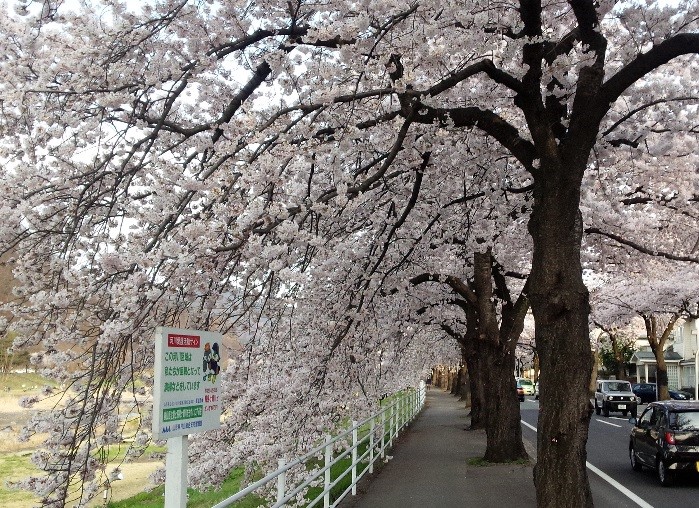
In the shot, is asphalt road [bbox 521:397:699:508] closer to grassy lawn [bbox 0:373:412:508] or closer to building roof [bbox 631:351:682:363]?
grassy lawn [bbox 0:373:412:508]

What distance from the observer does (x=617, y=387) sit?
3612 centimetres

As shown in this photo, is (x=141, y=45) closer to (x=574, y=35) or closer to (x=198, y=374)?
(x=198, y=374)

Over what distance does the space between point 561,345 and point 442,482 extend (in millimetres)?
7248

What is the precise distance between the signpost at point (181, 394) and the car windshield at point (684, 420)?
1089cm

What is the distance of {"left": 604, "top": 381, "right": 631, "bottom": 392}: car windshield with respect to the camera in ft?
118

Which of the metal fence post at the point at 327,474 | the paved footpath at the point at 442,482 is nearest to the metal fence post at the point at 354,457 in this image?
the paved footpath at the point at 442,482

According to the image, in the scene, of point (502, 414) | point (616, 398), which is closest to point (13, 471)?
point (502, 414)

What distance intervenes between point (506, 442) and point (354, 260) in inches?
280

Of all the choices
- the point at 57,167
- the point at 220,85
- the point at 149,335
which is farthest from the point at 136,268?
the point at 220,85

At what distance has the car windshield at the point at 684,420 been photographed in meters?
12.9

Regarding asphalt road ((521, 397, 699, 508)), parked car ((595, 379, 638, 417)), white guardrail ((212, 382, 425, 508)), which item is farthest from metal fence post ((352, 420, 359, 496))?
parked car ((595, 379, 638, 417))

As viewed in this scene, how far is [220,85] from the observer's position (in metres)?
8.16

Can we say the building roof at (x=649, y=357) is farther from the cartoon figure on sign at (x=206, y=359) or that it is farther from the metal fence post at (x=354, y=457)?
the cartoon figure on sign at (x=206, y=359)

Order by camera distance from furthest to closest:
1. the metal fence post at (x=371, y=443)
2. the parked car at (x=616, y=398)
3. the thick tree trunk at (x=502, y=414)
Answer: the parked car at (x=616, y=398) → the thick tree trunk at (x=502, y=414) → the metal fence post at (x=371, y=443)
